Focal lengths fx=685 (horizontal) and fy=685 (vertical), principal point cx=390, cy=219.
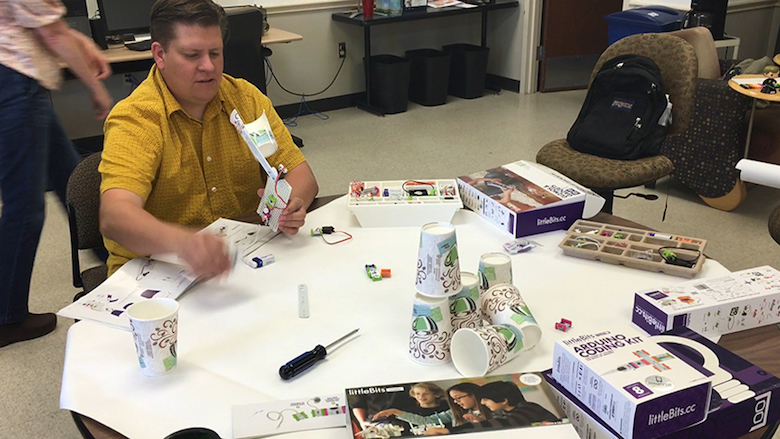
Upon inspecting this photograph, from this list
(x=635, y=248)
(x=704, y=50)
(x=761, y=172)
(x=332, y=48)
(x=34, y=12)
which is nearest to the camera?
(x=761, y=172)

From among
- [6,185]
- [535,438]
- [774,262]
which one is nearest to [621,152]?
[774,262]

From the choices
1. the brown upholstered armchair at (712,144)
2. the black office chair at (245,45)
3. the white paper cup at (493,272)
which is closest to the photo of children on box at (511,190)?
the white paper cup at (493,272)

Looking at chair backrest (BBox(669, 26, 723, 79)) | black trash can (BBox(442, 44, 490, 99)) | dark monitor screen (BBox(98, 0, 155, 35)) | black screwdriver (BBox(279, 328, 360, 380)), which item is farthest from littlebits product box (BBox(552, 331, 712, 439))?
black trash can (BBox(442, 44, 490, 99))

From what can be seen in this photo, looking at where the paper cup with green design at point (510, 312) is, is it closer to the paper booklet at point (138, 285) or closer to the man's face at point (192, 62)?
the paper booklet at point (138, 285)

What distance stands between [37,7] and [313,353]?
5.12 feet

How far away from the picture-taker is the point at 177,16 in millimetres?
1735

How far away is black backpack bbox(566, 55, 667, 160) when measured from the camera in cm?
272

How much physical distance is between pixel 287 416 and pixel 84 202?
1065 millimetres

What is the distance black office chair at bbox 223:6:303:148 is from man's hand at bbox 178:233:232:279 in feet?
9.25

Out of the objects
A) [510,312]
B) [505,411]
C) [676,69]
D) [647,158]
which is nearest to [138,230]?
[510,312]

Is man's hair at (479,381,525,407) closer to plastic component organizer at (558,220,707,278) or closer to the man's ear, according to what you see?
plastic component organizer at (558,220,707,278)

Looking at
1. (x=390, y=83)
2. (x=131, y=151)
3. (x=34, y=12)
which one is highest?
(x=34, y=12)

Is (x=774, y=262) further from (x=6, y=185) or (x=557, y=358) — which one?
(x=6, y=185)

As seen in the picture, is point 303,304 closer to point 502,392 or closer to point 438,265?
point 438,265
